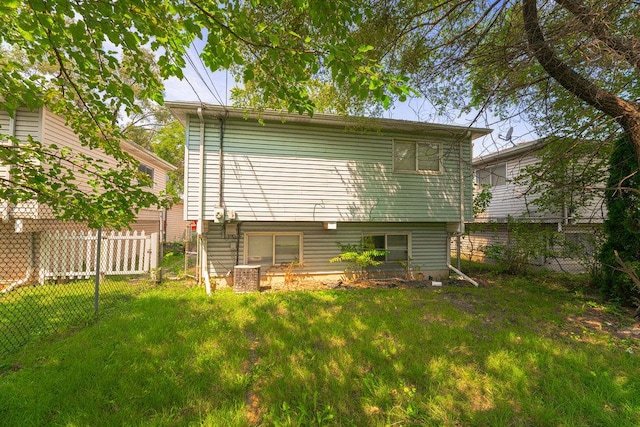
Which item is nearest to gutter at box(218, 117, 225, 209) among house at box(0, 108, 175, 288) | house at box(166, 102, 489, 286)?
house at box(166, 102, 489, 286)

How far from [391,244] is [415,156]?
9.77 feet

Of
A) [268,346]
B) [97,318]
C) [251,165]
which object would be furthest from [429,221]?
[97,318]

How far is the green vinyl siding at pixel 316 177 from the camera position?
689 cm

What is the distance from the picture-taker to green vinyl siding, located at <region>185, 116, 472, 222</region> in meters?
6.89

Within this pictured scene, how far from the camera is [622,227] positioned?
6117 mm

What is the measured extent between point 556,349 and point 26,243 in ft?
38.5

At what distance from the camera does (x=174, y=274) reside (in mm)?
8789

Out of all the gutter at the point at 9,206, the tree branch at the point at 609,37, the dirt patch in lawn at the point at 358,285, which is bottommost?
the dirt patch in lawn at the point at 358,285

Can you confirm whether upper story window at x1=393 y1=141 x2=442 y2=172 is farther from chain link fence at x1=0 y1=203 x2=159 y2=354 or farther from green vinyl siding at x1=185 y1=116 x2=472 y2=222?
chain link fence at x1=0 y1=203 x2=159 y2=354

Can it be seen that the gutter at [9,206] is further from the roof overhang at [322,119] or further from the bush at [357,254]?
the bush at [357,254]

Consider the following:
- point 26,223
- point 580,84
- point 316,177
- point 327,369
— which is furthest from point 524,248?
point 26,223

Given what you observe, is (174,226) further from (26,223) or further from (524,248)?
(524,248)

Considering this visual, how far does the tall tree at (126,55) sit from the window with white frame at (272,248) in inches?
173

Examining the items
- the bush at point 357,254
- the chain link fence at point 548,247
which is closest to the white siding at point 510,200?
the chain link fence at point 548,247
